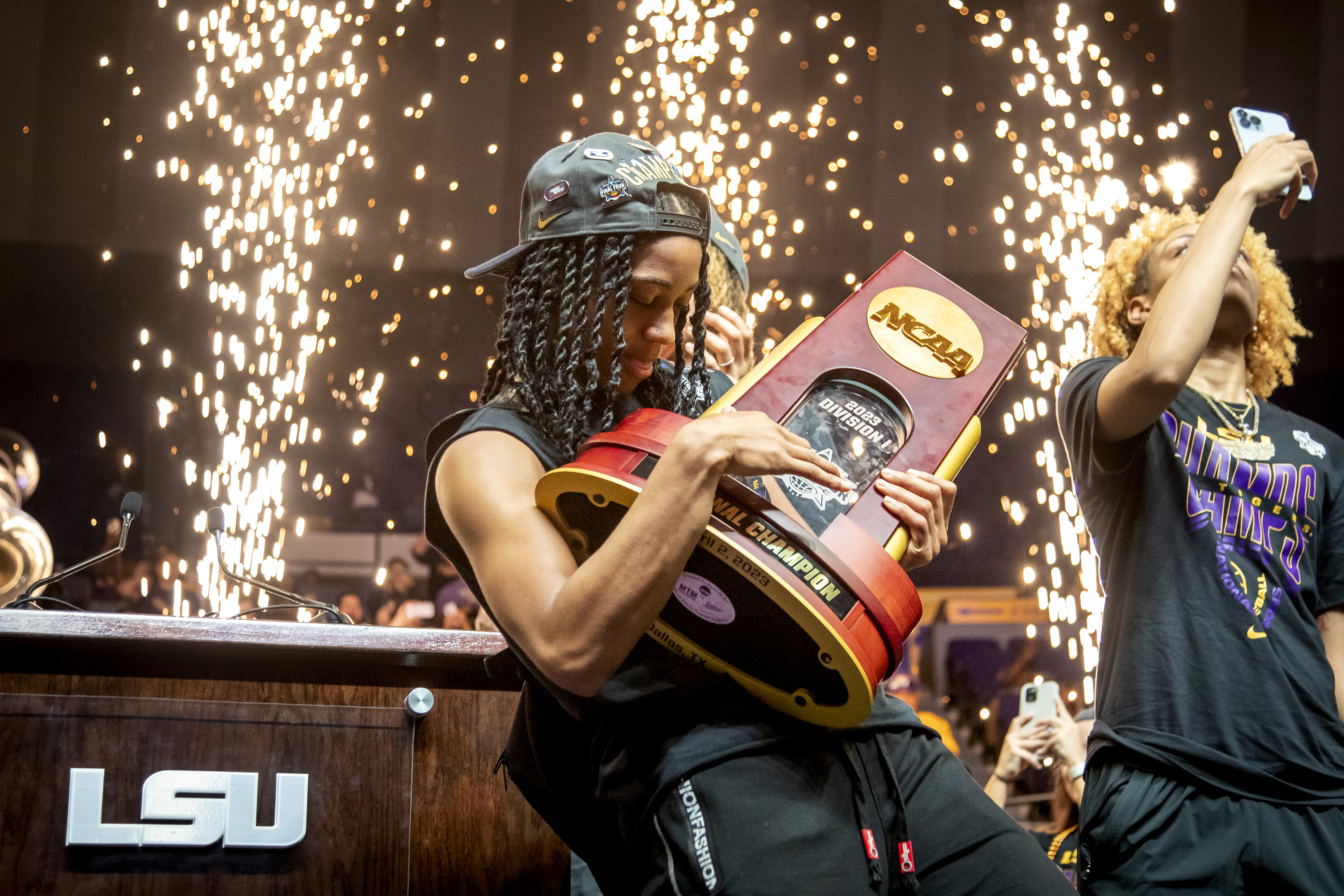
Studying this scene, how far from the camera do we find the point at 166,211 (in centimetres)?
709

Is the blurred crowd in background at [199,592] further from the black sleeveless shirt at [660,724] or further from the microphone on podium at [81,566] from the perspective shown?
→ the black sleeveless shirt at [660,724]

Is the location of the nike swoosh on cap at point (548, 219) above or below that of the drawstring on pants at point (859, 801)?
above

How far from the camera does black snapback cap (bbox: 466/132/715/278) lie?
124 centimetres

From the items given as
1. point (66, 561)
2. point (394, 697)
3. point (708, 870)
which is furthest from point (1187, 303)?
point (66, 561)

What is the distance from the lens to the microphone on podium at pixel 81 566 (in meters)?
1.69

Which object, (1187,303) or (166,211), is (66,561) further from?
(1187,303)

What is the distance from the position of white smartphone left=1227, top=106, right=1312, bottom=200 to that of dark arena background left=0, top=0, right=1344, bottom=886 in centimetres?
401

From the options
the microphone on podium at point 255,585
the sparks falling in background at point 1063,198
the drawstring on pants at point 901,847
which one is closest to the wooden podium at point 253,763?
the microphone on podium at point 255,585

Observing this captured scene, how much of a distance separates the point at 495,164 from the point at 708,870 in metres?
6.43

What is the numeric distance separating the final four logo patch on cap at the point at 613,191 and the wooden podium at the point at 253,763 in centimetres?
63

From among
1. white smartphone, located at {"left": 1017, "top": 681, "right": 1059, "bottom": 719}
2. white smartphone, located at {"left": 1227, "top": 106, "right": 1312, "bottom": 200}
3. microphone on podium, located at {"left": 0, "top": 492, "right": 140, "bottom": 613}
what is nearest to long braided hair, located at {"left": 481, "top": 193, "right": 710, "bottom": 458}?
microphone on podium, located at {"left": 0, "top": 492, "right": 140, "bottom": 613}

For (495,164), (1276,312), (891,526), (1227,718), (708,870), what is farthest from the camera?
(495,164)

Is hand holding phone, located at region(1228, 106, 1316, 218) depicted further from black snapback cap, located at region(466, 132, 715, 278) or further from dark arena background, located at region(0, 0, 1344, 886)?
dark arena background, located at region(0, 0, 1344, 886)

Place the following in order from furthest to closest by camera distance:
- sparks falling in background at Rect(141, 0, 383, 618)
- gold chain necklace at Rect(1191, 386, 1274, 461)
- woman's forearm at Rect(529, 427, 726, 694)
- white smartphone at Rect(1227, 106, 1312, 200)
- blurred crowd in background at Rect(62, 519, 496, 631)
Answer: sparks falling in background at Rect(141, 0, 383, 618) → blurred crowd in background at Rect(62, 519, 496, 631) → white smartphone at Rect(1227, 106, 1312, 200) → gold chain necklace at Rect(1191, 386, 1274, 461) → woman's forearm at Rect(529, 427, 726, 694)
